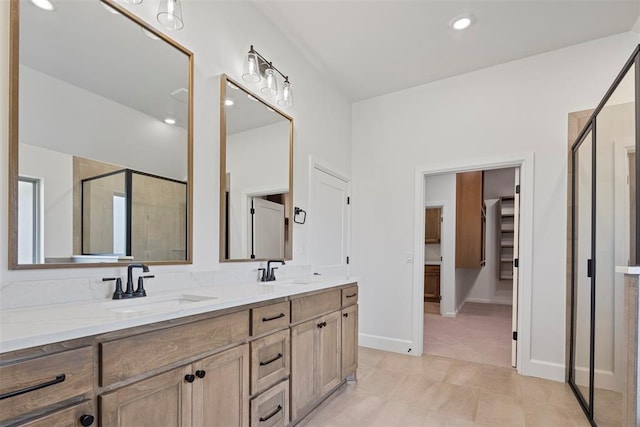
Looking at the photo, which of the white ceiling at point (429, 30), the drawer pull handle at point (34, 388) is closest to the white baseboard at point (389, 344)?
the white ceiling at point (429, 30)

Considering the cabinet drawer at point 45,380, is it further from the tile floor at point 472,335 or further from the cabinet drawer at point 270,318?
the tile floor at point 472,335

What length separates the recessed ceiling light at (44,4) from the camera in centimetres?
140

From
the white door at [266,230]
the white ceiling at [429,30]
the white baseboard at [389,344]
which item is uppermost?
the white ceiling at [429,30]

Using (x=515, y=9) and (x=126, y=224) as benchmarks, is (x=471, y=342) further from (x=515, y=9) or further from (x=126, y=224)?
(x=126, y=224)

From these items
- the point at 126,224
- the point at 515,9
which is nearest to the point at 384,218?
the point at 515,9

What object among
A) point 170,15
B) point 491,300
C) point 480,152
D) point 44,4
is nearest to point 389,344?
point 480,152

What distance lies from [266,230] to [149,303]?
3.83 feet

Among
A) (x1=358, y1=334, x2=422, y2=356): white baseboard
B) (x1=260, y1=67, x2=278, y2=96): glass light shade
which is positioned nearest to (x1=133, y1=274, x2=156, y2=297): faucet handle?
(x1=260, y1=67, x2=278, y2=96): glass light shade

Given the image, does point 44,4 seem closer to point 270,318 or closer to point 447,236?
point 270,318

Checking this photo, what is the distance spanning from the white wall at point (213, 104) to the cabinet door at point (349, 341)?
65 cm

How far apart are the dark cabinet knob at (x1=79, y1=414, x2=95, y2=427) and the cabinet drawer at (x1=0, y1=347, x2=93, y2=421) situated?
7cm

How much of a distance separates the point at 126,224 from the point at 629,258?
2573 millimetres

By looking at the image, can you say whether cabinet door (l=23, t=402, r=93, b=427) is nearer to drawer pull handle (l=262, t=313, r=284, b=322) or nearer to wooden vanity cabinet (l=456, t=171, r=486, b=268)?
drawer pull handle (l=262, t=313, r=284, b=322)

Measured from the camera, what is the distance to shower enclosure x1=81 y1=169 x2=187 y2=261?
1.56 meters
